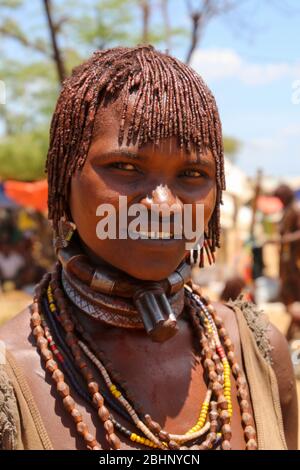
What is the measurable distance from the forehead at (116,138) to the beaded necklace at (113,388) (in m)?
0.43

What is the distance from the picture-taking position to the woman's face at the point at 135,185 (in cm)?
137

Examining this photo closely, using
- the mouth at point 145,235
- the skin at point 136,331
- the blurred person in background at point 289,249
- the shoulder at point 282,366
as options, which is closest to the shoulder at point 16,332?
the skin at point 136,331

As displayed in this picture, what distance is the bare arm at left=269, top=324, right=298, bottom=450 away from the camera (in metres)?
1.79

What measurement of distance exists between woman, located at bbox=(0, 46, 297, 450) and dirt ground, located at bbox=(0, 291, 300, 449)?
559 cm

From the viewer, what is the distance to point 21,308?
9.85m

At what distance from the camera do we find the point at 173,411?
1526 mm

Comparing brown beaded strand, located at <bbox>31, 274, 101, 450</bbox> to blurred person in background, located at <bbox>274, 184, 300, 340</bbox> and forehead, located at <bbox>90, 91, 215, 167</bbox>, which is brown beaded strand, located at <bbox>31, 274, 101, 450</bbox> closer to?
forehead, located at <bbox>90, 91, 215, 167</bbox>

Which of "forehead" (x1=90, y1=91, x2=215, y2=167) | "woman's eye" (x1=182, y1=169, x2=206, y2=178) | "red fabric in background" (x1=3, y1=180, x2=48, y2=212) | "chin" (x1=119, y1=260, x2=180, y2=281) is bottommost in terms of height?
"chin" (x1=119, y1=260, x2=180, y2=281)

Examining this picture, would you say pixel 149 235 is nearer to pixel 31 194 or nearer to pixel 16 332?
pixel 16 332

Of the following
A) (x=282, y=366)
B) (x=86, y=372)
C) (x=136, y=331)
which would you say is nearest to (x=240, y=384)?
(x=282, y=366)

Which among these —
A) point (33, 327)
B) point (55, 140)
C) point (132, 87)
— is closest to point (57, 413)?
point (33, 327)

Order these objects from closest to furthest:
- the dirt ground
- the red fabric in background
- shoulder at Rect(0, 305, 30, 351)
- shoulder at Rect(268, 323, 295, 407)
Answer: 1. shoulder at Rect(0, 305, 30, 351)
2. shoulder at Rect(268, 323, 295, 407)
3. the dirt ground
4. the red fabric in background

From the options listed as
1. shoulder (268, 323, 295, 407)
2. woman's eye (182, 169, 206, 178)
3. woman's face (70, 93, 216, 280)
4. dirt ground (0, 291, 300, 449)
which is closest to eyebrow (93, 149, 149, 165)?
woman's face (70, 93, 216, 280)

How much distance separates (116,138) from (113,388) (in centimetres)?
60
